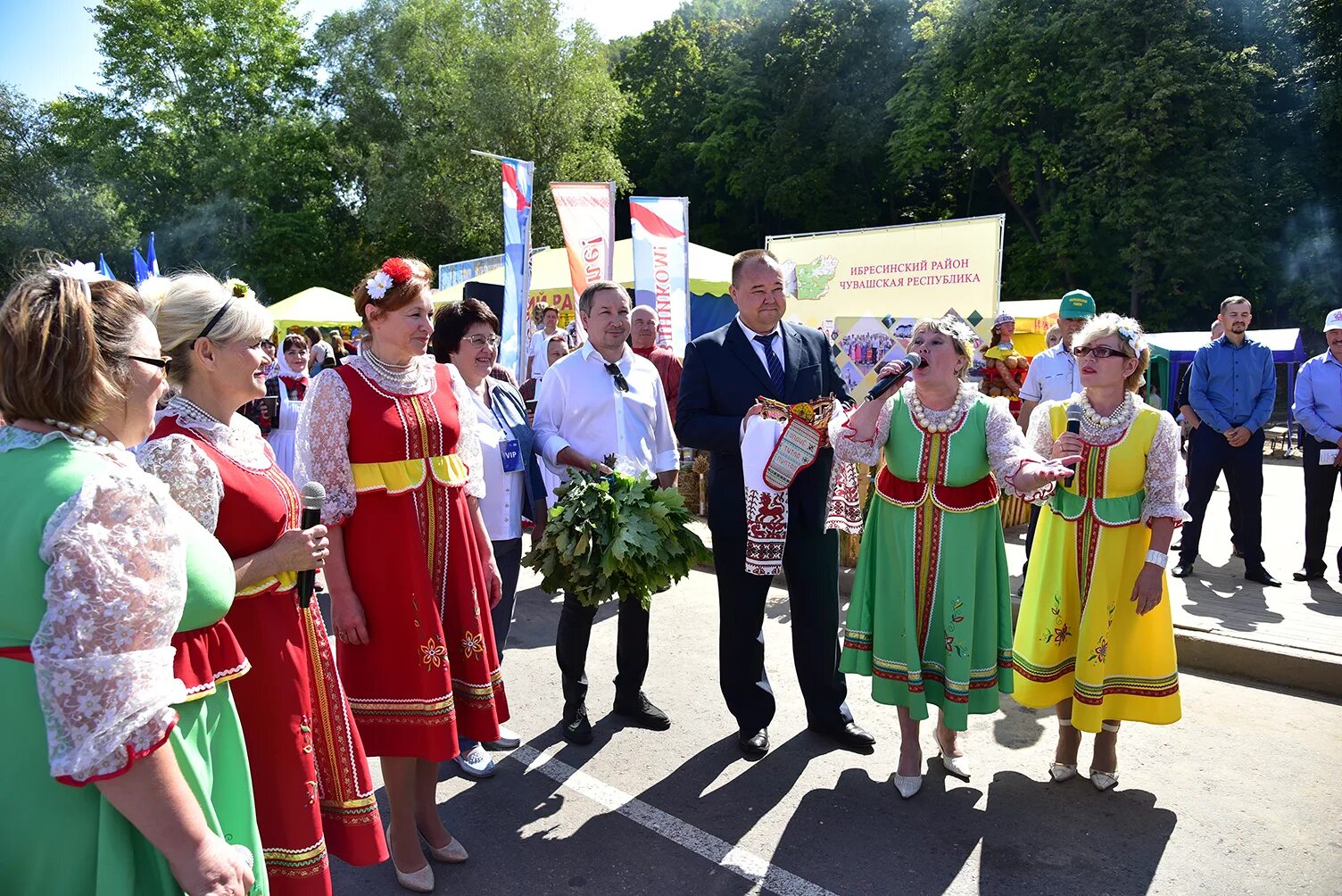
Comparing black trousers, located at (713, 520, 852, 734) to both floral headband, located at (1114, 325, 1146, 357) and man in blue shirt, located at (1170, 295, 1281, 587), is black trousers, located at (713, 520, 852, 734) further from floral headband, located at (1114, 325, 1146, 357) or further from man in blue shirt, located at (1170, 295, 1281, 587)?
man in blue shirt, located at (1170, 295, 1281, 587)

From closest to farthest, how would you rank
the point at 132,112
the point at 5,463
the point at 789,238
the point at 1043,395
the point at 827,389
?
the point at 5,463 → the point at 827,389 → the point at 1043,395 → the point at 789,238 → the point at 132,112

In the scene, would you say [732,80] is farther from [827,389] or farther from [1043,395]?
[827,389]

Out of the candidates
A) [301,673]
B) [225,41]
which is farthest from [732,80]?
[301,673]

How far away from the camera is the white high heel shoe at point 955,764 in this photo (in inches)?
167

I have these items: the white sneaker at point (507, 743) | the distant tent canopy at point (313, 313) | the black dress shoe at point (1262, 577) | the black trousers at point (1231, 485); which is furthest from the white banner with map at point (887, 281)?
the distant tent canopy at point (313, 313)

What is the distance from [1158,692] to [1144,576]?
0.52 meters

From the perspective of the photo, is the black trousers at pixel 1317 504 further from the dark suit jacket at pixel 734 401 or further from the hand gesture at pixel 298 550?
the hand gesture at pixel 298 550

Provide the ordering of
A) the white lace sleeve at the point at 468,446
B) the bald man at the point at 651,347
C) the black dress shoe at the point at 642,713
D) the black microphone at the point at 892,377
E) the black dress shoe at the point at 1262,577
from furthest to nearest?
the bald man at the point at 651,347
the black dress shoe at the point at 1262,577
the black dress shoe at the point at 642,713
the black microphone at the point at 892,377
the white lace sleeve at the point at 468,446

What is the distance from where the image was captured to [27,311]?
166 centimetres

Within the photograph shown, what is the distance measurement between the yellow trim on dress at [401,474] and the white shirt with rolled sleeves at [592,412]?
54.0 inches

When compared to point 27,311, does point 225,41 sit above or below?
above

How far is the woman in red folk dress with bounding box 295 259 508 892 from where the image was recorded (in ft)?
10.6

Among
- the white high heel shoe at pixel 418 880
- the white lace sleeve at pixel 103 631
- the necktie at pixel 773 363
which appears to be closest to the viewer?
the white lace sleeve at pixel 103 631

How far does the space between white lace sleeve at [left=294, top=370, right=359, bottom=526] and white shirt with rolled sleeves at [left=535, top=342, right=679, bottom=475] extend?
1.63 metres
